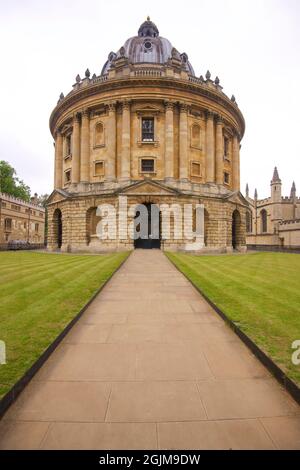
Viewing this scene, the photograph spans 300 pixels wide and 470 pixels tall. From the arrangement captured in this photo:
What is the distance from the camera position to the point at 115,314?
6.18 m

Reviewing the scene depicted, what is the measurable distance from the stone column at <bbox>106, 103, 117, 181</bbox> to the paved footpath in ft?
83.6

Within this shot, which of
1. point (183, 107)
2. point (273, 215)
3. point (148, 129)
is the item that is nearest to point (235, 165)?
point (183, 107)

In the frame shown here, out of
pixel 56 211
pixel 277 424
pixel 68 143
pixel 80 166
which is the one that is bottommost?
pixel 277 424

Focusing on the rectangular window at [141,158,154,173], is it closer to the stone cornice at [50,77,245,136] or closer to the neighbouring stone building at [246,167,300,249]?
the stone cornice at [50,77,245,136]

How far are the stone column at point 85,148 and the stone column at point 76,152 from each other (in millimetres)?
1091

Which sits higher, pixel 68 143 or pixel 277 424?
pixel 68 143

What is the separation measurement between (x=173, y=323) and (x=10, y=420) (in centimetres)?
343

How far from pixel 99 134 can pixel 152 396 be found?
1256 inches

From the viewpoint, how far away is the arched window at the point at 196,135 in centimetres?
3120

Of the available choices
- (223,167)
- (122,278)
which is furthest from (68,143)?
(122,278)

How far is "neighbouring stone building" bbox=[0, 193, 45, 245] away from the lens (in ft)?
161

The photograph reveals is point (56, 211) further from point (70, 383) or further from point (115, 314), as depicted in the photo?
point (70, 383)

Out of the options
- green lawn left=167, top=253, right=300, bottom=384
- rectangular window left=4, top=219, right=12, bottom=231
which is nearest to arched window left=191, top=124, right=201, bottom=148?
green lawn left=167, top=253, right=300, bottom=384
